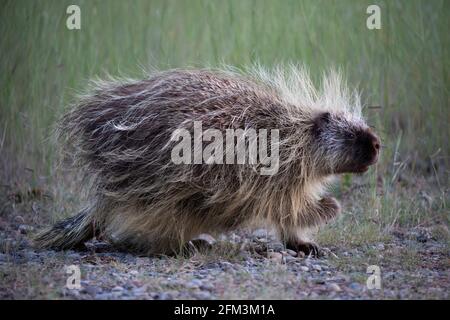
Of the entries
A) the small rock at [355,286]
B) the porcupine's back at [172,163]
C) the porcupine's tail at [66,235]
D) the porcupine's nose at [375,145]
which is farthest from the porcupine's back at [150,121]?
the small rock at [355,286]

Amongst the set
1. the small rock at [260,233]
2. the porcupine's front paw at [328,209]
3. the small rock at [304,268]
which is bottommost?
the small rock at [260,233]

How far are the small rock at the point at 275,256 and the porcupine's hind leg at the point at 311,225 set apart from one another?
248 millimetres

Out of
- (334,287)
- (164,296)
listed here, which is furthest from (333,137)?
(164,296)

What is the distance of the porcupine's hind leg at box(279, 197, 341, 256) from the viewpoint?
4.18 meters

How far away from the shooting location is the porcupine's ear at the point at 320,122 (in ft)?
13.9

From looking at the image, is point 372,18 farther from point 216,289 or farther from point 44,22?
point 216,289

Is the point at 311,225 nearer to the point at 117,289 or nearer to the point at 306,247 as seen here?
the point at 306,247

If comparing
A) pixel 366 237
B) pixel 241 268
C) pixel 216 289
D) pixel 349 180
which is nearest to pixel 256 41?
pixel 349 180

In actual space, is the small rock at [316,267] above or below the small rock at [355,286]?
below

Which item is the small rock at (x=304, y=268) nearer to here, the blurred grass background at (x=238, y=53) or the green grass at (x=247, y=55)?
the green grass at (x=247, y=55)

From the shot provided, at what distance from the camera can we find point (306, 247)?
4.18 m

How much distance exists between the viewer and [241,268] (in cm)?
366

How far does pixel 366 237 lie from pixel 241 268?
3.78 feet
